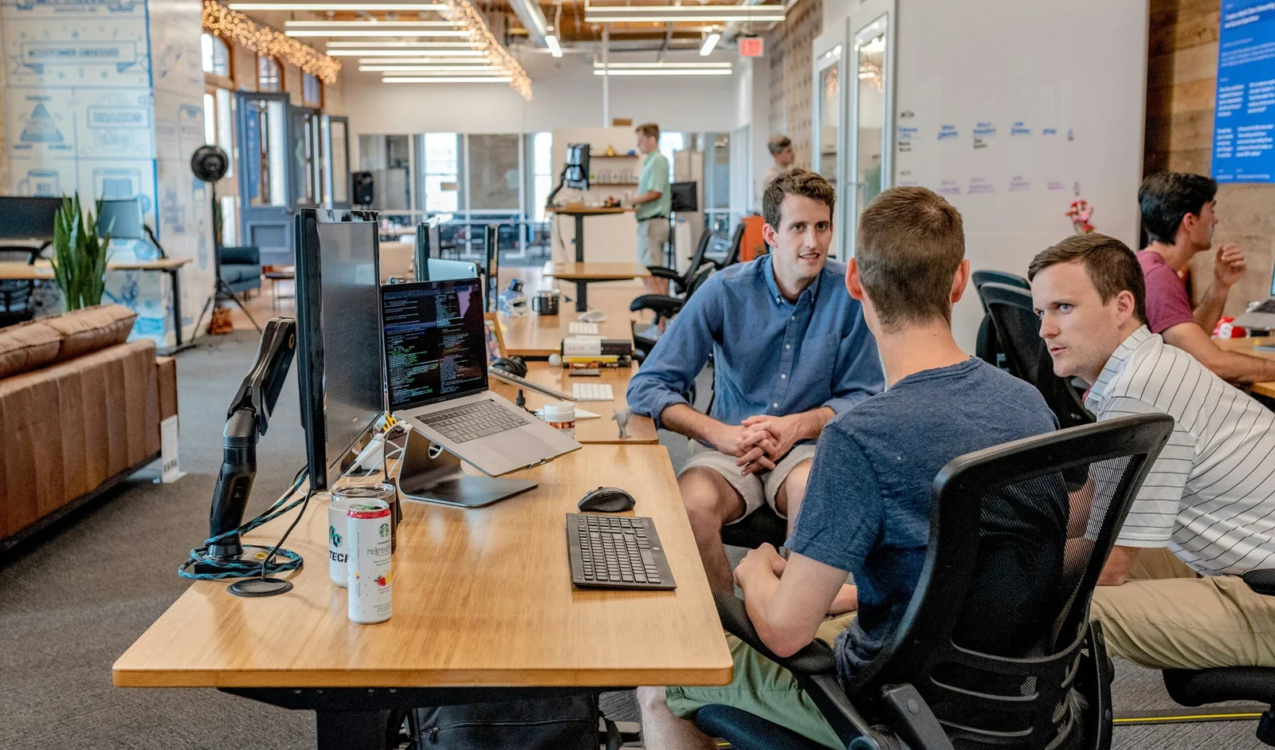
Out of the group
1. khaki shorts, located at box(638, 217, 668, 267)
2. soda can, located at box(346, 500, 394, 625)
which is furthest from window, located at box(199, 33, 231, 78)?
soda can, located at box(346, 500, 394, 625)

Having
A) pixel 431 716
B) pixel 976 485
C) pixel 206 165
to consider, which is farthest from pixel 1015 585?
pixel 206 165

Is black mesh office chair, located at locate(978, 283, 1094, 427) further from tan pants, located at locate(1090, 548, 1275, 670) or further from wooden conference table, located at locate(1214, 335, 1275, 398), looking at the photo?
tan pants, located at locate(1090, 548, 1275, 670)

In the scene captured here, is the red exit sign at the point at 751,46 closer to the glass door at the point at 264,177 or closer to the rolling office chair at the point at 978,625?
the glass door at the point at 264,177

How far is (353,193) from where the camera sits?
1761 cm

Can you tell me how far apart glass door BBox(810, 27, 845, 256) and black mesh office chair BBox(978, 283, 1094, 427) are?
370 centimetres

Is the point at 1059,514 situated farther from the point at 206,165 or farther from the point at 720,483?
the point at 206,165

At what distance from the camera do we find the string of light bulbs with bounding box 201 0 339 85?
1082cm

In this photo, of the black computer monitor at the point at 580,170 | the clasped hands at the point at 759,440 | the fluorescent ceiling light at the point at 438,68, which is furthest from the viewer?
the fluorescent ceiling light at the point at 438,68

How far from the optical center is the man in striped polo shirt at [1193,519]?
73.6 inches

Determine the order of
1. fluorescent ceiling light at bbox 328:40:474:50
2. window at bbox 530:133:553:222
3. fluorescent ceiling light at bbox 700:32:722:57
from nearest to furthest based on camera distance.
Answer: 1. fluorescent ceiling light at bbox 700:32:722:57
2. fluorescent ceiling light at bbox 328:40:474:50
3. window at bbox 530:133:553:222

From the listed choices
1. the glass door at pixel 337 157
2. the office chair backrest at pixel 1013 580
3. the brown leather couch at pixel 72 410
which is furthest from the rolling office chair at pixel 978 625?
the glass door at pixel 337 157

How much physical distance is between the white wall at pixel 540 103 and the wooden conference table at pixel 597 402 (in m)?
15.4

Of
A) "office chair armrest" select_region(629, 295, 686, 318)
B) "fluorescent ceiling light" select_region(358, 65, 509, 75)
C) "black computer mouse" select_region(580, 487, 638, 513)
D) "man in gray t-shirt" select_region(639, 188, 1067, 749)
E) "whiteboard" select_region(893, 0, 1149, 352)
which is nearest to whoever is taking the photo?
"man in gray t-shirt" select_region(639, 188, 1067, 749)

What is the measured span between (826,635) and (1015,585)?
1.46 ft
